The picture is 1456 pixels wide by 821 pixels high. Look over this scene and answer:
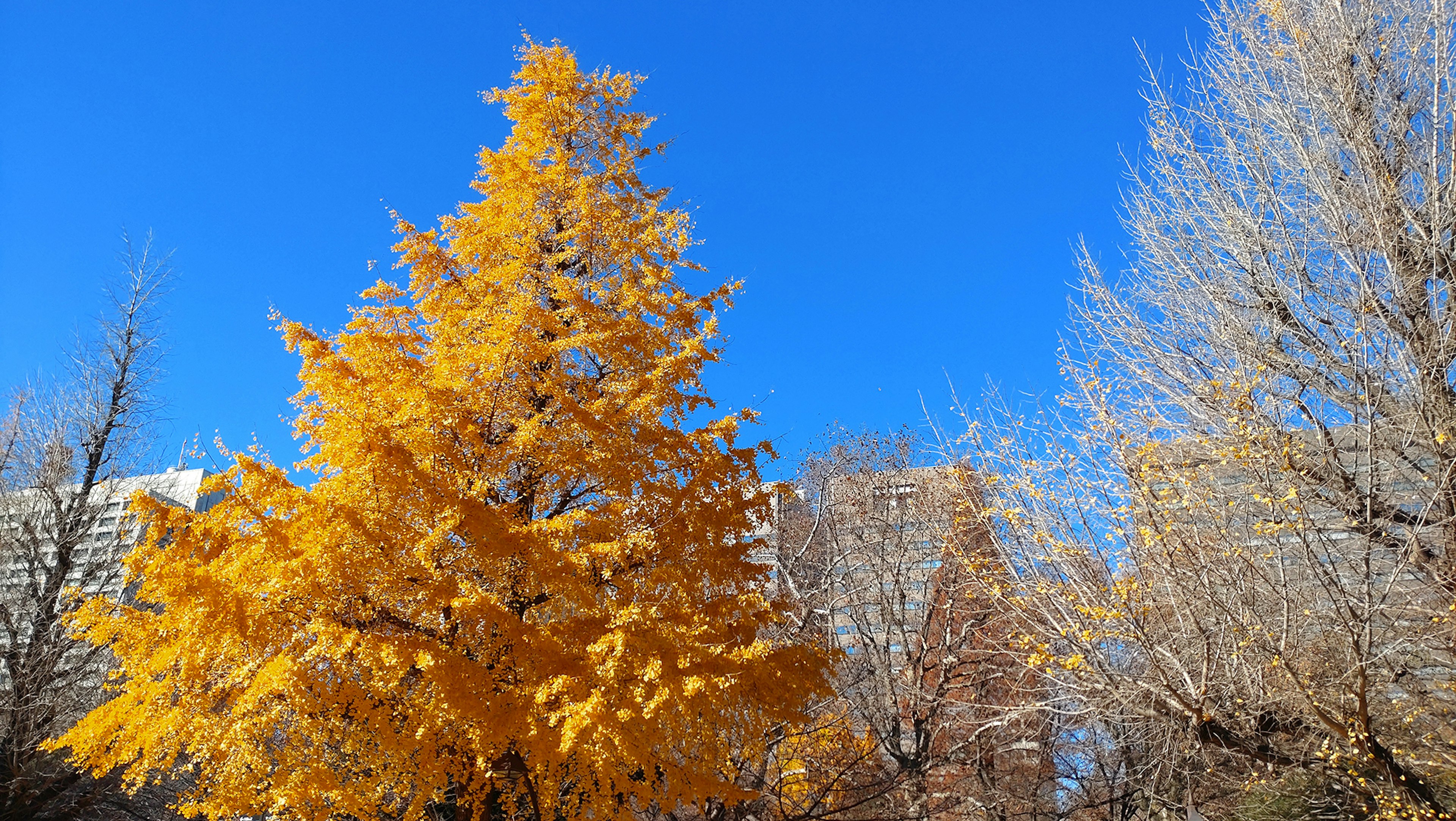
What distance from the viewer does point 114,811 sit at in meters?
12.7

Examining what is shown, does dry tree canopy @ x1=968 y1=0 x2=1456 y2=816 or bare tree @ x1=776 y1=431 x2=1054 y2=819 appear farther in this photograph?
bare tree @ x1=776 y1=431 x2=1054 y2=819

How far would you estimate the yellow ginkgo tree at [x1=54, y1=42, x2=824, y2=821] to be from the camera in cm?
570

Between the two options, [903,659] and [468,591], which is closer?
[468,591]

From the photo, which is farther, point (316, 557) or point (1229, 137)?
point (1229, 137)

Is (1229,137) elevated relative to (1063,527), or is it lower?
elevated

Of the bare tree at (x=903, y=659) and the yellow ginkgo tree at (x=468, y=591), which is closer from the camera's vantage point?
the yellow ginkgo tree at (x=468, y=591)

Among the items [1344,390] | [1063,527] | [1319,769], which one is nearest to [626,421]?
[1063,527]

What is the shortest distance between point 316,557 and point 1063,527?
550cm

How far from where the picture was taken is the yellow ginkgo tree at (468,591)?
18.7ft

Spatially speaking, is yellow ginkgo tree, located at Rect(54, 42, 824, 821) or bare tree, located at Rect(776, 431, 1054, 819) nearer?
yellow ginkgo tree, located at Rect(54, 42, 824, 821)

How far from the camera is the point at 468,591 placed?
5.96 m

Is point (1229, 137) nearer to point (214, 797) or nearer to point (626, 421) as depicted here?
point (626, 421)

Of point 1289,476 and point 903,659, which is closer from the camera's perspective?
point 1289,476

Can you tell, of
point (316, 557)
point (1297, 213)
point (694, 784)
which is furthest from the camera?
point (1297, 213)
